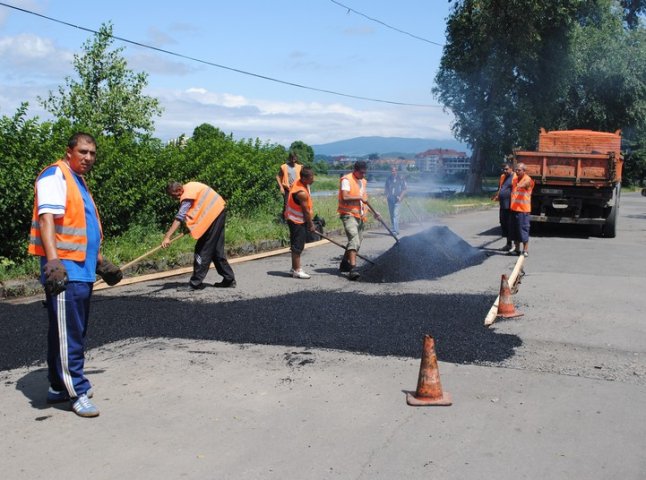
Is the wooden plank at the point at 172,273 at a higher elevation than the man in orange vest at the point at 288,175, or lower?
lower

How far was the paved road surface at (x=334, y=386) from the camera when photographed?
3756 millimetres

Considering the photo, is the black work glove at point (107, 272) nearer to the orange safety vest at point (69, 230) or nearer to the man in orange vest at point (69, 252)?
the man in orange vest at point (69, 252)

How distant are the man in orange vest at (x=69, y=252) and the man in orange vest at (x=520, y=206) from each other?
9129 millimetres

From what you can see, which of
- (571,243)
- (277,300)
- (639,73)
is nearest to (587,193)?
(571,243)

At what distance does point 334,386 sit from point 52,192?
227 centimetres

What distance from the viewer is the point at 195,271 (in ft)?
29.1

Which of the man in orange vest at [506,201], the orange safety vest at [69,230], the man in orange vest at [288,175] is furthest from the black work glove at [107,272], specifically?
the man in orange vest at [288,175]

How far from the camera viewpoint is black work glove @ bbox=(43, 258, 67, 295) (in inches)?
161

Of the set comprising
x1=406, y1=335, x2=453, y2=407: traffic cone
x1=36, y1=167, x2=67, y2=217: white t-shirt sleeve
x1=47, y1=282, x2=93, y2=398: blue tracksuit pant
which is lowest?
x1=406, y1=335, x2=453, y2=407: traffic cone

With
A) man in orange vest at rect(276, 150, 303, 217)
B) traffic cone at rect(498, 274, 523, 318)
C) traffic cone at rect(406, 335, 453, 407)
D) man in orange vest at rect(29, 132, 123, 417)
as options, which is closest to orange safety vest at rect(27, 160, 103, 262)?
man in orange vest at rect(29, 132, 123, 417)

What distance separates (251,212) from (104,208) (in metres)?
5.55

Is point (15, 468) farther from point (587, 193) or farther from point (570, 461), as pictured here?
point (587, 193)

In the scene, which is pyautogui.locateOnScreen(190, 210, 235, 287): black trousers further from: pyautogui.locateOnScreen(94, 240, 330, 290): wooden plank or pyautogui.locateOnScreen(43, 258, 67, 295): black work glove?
pyautogui.locateOnScreen(43, 258, 67, 295): black work glove

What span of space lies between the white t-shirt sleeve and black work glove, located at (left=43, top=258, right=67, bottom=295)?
333 millimetres
